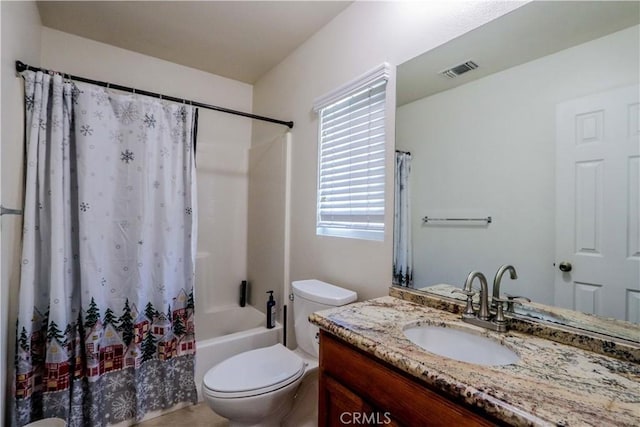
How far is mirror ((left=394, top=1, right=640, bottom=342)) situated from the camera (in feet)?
2.73

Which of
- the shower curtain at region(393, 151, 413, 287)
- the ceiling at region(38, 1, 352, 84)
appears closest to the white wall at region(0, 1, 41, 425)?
the ceiling at region(38, 1, 352, 84)

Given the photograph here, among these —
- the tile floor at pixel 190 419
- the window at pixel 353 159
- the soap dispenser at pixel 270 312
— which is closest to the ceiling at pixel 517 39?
the window at pixel 353 159

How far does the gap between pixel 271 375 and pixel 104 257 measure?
1102 mm

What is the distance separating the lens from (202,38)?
205cm

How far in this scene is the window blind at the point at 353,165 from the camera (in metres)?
1.52

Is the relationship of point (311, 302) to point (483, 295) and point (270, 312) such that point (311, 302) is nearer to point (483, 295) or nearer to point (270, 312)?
point (270, 312)

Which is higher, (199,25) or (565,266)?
(199,25)

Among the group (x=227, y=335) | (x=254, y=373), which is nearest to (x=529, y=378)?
(x=254, y=373)

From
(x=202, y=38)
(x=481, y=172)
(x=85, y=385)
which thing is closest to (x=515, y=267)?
(x=481, y=172)

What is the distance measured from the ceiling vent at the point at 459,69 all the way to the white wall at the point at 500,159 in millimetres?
64

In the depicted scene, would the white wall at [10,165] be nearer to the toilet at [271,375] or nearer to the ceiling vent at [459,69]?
the toilet at [271,375]

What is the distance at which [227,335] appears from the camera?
215cm

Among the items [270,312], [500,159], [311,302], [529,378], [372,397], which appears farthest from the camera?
[270,312]

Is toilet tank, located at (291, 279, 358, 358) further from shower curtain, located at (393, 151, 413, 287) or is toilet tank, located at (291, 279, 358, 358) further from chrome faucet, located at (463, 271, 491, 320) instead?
chrome faucet, located at (463, 271, 491, 320)
